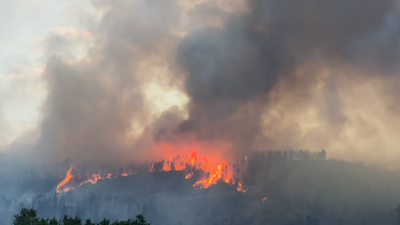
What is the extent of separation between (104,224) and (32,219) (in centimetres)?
3803

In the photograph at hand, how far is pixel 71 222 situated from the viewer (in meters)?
176

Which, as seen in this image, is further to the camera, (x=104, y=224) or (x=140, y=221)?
(x=140, y=221)

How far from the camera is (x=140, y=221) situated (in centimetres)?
19250

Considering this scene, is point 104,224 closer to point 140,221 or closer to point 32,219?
point 140,221

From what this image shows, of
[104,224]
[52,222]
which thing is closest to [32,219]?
[52,222]

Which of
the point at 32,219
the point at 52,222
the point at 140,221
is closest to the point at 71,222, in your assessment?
the point at 52,222

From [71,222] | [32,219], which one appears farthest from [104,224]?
[32,219]

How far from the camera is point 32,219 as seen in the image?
17638 centimetres

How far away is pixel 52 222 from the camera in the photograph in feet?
563

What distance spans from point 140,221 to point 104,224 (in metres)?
24.2

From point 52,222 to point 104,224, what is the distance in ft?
84.4

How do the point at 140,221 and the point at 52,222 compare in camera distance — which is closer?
the point at 52,222

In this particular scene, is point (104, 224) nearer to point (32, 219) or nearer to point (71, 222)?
point (71, 222)

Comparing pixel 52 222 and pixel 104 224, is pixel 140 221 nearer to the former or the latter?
pixel 104 224
